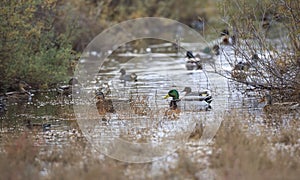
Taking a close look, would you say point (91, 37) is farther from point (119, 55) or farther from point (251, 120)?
point (251, 120)

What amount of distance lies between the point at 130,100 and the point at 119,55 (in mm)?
14747

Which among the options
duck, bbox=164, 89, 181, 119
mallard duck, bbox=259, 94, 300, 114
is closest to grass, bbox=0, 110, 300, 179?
duck, bbox=164, 89, 181, 119

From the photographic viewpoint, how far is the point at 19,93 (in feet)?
54.4

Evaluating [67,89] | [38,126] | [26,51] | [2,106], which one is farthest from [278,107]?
[26,51]

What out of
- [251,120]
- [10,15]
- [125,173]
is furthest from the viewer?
[10,15]

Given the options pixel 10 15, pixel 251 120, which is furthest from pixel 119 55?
pixel 251 120

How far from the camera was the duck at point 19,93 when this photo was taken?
16.3 meters

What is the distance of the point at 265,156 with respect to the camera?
27.1 feet

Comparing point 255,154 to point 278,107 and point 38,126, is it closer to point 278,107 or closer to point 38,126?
point 278,107

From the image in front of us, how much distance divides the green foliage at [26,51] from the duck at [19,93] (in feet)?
0.81

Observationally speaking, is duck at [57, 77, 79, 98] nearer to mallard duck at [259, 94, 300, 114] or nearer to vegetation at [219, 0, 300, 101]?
vegetation at [219, 0, 300, 101]

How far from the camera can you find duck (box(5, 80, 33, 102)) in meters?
16.3

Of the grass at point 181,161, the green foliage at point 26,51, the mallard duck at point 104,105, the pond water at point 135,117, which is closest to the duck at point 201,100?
the pond water at point 135,117

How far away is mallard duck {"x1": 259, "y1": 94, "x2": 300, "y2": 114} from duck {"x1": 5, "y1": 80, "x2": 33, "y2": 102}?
622 cm
